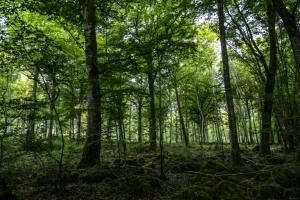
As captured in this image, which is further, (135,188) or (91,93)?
(91,93)

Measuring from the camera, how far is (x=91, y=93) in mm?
8188

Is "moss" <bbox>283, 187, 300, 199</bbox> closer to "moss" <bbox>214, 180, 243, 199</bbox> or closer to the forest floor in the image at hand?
the forest floor

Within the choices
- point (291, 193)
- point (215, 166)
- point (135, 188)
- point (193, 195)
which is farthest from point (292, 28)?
point (135, 188)

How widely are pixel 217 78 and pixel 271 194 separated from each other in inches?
804

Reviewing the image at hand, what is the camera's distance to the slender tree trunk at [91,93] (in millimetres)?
7727

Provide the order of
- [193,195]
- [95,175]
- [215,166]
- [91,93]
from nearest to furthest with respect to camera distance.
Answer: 1. [193,195]
2. [95,175]
3. [91,93]
4. [215,166]

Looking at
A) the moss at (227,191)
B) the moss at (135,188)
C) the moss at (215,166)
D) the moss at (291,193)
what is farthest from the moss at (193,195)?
the moss at (215,166)

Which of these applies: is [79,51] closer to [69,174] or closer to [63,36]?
[63,36]

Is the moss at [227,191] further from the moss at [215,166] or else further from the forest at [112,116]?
the moss at [215,166]

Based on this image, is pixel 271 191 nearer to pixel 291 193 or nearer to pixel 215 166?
pixel 291 193

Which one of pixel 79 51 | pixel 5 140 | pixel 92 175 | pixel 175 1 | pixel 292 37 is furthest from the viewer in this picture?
pixel 79 51

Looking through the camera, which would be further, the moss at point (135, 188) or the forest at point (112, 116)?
the moss at point (135, 188)

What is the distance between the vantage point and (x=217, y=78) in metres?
25.0

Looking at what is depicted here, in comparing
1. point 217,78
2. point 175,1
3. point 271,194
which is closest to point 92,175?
point 271,194
